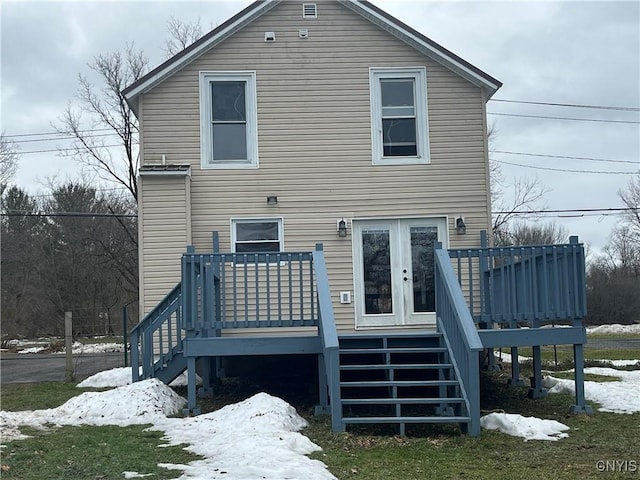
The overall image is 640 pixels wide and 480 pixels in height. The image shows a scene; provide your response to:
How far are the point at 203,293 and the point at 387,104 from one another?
4.97 metres

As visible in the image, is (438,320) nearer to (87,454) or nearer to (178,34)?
(87,454)

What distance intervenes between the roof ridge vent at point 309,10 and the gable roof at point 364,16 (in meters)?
0.42

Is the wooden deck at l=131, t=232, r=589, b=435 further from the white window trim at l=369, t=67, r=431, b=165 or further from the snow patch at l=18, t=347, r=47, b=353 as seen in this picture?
the snow patch at l=18, t=347, r=47, b=353

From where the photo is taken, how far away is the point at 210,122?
11.7 metres

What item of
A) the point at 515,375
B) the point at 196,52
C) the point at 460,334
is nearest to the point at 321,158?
the point at 196,52

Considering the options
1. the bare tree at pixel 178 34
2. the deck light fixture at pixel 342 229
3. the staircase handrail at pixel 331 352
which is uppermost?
the bare tree at pixel 178 34

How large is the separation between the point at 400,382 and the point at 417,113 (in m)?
5.44

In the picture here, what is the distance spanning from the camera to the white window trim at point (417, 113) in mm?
11773

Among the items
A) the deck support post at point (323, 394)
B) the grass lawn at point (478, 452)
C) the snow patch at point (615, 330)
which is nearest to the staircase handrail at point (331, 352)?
the grass lawn at point (478, 452)

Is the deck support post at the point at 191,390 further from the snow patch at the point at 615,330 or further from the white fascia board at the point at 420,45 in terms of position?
the snow patch at the point at 615,330

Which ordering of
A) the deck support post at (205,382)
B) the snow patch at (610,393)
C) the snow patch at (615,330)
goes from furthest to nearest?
the snow patch at (615,330) → the deck support post at (205,382) → the snow patch at (610,393)

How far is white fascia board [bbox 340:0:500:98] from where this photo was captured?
1169cm

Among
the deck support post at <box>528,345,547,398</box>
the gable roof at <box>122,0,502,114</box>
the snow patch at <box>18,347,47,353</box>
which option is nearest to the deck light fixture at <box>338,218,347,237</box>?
the gable roof at <box>122,0,502,114</box>

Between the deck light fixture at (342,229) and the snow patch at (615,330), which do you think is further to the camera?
the snow patch at (615,330)
